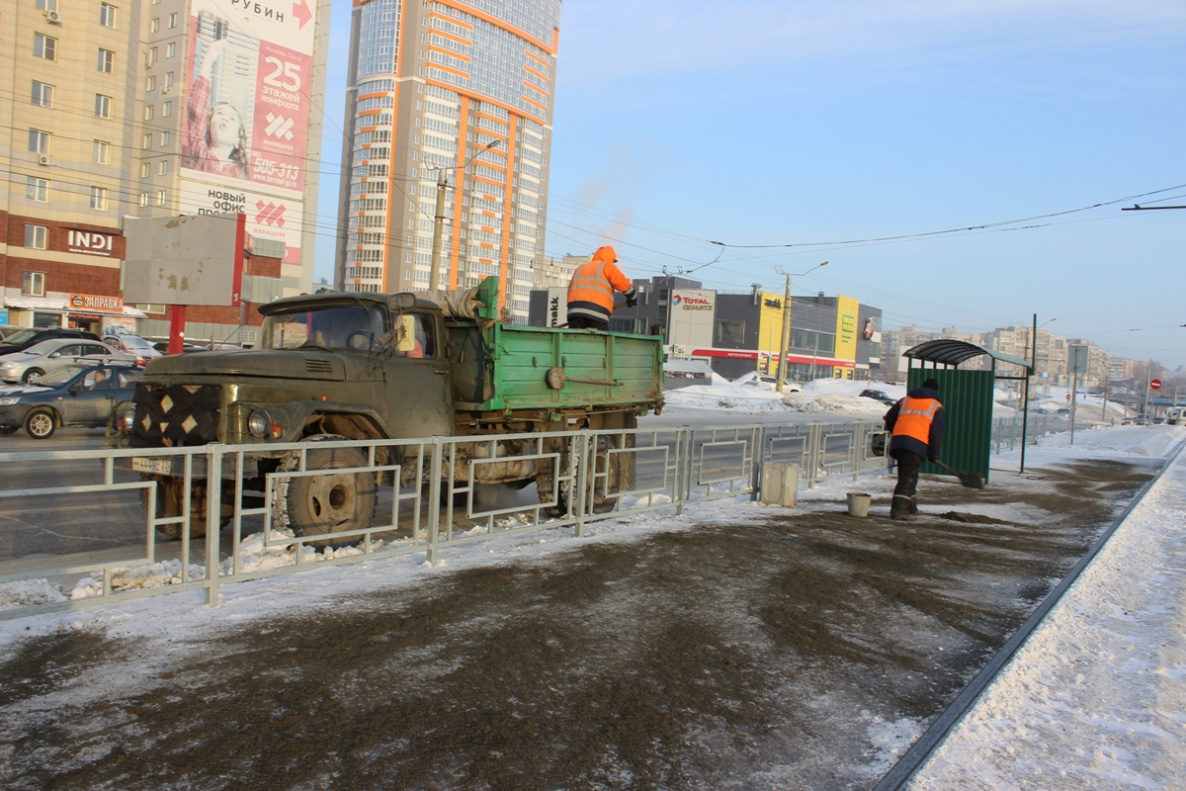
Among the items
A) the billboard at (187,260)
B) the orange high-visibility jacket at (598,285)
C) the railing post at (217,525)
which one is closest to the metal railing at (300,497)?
the railing post at (217,525)

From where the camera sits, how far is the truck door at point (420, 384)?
838 centimetres

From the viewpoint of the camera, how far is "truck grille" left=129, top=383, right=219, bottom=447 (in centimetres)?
710

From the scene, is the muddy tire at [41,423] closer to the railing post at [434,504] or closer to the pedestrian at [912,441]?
the railing post at [434,504]

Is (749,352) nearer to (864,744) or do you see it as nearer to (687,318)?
(687,318)

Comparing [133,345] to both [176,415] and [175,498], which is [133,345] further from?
[175,498]

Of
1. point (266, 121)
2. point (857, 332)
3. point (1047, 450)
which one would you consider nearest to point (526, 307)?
point (857, 332)

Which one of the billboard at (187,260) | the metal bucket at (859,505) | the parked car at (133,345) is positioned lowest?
the metal bucket at (859,505)

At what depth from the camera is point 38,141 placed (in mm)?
46625

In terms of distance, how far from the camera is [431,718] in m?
3.91

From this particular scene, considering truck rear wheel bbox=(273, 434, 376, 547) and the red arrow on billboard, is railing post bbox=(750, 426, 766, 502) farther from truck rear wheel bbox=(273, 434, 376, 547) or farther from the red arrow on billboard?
the red arrow on billboard

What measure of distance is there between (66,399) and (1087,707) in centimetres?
1736

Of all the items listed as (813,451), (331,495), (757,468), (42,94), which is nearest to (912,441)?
(757,468)

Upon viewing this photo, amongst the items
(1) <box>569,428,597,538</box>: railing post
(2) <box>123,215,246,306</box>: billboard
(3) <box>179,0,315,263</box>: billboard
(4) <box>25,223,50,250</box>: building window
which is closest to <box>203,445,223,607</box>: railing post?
(1) <box>569,428,597,538</box>: railing post

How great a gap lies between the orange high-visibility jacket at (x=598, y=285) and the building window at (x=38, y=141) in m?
48.2
